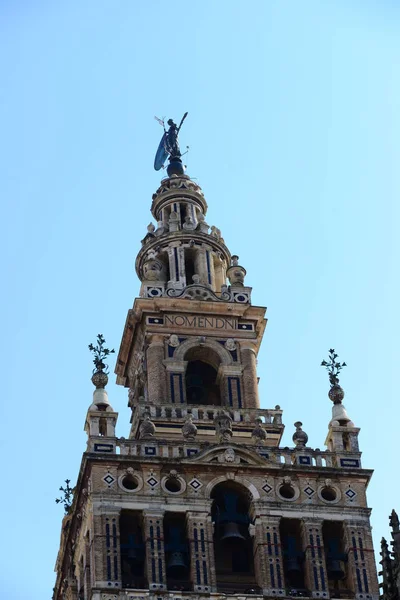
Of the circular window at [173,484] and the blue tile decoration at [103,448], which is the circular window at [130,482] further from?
the blue tile decoration at [103,448]

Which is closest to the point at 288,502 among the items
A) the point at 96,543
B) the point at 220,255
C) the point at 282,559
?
the point at 282,559

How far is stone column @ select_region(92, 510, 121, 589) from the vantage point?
5578cm

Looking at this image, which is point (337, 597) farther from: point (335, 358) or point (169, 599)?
point (335, 358)

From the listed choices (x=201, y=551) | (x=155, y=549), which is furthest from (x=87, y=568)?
(x=201, y=551)

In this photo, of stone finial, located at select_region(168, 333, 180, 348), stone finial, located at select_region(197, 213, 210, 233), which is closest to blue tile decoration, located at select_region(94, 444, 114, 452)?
stone finial, located at select_region(168, 333, 180, 348)

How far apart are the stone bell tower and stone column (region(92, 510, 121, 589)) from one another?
1.1 inches

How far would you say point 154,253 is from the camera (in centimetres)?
6756

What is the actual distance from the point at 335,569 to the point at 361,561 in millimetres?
751

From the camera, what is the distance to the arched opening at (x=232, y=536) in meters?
57.8

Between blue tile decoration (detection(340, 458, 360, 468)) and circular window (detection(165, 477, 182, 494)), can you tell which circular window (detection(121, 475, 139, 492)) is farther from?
blue tile decoration (detection(340, 458, 360, 468))

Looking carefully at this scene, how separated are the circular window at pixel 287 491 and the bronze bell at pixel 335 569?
7.01 feet

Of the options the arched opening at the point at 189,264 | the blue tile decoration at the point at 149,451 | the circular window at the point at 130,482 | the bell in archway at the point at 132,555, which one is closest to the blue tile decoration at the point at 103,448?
the blue tile decoration at the point at 149,451

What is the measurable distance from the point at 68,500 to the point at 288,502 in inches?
340

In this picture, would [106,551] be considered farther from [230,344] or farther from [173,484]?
[230,344]
